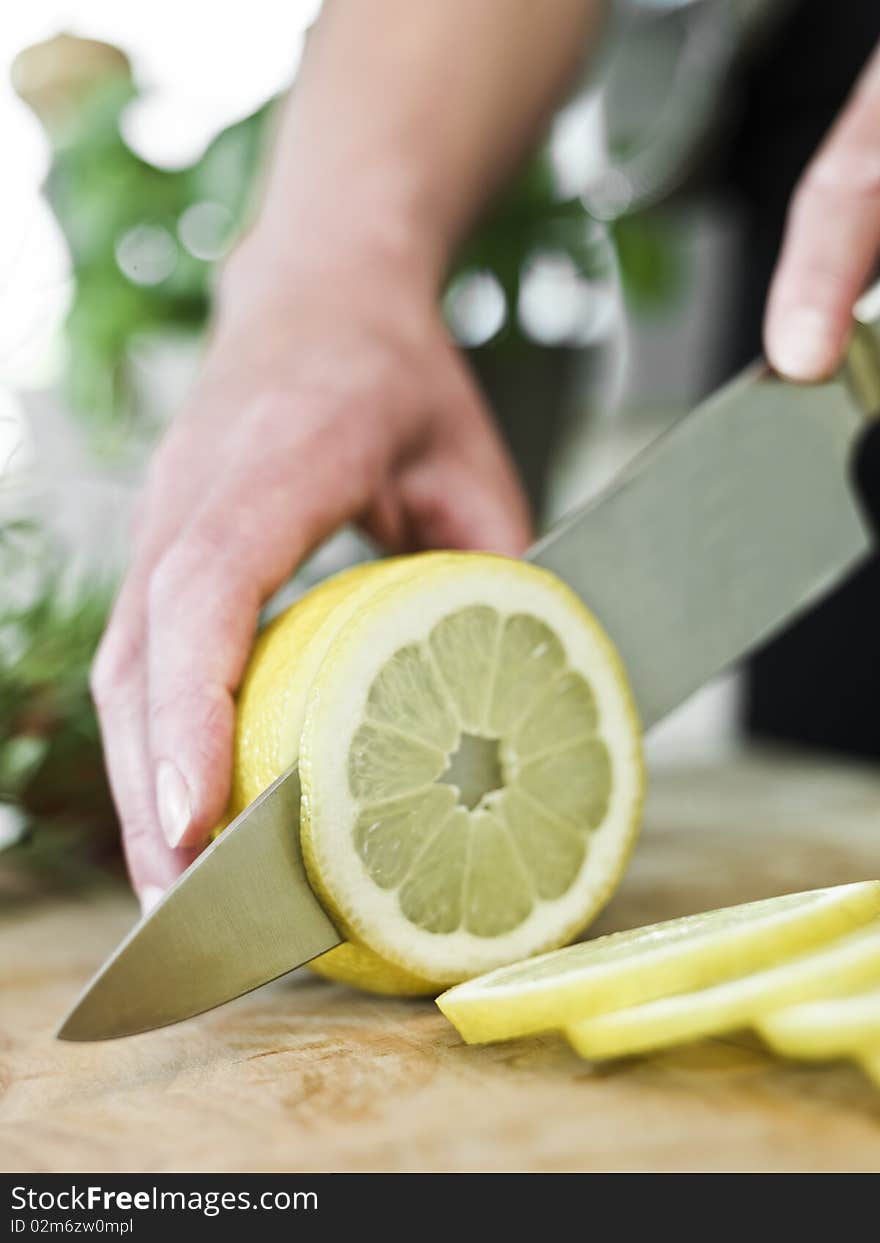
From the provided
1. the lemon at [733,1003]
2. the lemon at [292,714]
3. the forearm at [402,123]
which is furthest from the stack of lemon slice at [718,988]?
the forearm at [402,123]

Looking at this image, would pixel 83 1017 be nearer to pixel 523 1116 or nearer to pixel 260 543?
pixel 523 1116

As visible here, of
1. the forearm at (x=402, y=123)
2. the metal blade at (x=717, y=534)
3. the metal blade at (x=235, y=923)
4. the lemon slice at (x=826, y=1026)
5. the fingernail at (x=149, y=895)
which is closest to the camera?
the lemon slice at (x=826, y=1026)

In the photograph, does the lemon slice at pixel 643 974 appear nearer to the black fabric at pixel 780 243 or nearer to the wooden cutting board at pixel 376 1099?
the wooden cutting board at pixel 376 1099

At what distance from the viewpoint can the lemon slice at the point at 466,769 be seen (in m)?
0.94

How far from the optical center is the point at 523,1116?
793 mm

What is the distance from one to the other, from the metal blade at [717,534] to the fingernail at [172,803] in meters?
0.43

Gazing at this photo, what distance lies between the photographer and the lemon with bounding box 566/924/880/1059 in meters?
0.77

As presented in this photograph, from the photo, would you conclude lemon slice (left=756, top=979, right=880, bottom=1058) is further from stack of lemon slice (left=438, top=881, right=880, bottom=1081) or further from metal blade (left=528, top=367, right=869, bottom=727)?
metal blade (left=528, top=367, right=869, bottom=727)

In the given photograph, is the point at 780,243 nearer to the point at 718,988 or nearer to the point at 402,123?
the point at 402,123

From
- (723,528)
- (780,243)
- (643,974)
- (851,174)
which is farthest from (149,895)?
(780,243)

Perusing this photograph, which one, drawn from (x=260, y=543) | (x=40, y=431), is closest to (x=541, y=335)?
(x=260, y=543)

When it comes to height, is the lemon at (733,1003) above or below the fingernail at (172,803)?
below

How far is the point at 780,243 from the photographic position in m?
2.38

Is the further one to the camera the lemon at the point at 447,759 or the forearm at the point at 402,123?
the forearm at the point at 402,123
